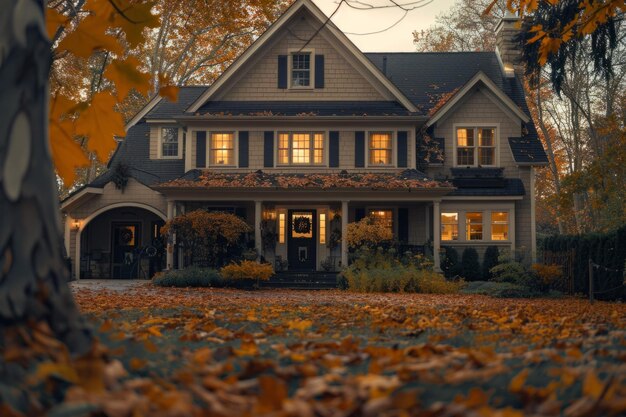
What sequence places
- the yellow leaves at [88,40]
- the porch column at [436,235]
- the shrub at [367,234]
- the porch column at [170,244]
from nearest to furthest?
the yellow leaves at [88,40], the shrub at [367,234], the porch column at [436,235], the porch column at [170,244]

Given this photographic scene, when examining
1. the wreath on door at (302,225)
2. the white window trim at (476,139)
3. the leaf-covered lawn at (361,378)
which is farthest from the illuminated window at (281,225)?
the leaf-covered lawn at (361,378)

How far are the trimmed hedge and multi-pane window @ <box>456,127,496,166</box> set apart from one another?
21.5ft

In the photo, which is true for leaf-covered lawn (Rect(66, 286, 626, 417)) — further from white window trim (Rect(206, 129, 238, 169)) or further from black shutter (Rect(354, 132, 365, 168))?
white window trim (Rect(206, 129, 238, 169))

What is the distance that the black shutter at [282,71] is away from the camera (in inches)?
973

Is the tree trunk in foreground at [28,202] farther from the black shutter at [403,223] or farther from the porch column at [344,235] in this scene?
the black shutter at [403,223]

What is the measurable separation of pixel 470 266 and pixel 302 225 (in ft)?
20.7

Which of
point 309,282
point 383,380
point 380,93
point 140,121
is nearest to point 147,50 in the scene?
point 140,121

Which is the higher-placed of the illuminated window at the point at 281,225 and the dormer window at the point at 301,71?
the dormer window at the point at 301,71

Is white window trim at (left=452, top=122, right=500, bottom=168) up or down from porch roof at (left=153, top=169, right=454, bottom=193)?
up

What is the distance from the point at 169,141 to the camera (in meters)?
26.9

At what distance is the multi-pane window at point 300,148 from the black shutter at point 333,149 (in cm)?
32

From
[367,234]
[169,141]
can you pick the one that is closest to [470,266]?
[367,234]

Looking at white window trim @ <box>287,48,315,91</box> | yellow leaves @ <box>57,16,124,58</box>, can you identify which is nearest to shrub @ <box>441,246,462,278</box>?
white window trim @ <box>287,48,315,91</box>

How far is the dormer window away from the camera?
81.4 ft
